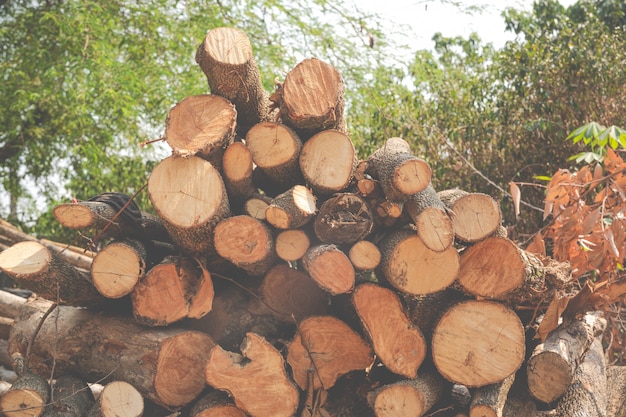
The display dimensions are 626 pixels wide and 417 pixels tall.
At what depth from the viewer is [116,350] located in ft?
8.63

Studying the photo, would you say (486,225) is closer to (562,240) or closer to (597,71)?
(562,240)

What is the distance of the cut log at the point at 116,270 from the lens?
248 centimetres

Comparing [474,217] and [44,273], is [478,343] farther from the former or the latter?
[44,273]

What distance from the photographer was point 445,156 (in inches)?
237

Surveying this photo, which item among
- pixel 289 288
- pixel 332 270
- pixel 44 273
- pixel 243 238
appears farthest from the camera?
pixel 289 288

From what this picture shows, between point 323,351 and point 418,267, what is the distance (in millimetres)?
517

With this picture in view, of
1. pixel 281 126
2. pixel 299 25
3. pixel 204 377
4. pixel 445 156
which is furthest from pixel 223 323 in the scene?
pixel 299 25

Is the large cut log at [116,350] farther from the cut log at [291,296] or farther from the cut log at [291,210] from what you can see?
the cut log at [291,210]

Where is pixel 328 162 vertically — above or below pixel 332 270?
above

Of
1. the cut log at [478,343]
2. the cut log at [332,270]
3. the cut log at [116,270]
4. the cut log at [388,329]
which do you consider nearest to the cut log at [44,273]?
the cut log at [116,270]

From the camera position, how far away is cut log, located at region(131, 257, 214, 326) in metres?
2.51

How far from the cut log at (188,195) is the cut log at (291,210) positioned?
20cm

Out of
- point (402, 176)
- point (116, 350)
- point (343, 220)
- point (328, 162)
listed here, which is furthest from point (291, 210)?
point (116, 350)

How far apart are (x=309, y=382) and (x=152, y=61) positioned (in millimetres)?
5942
